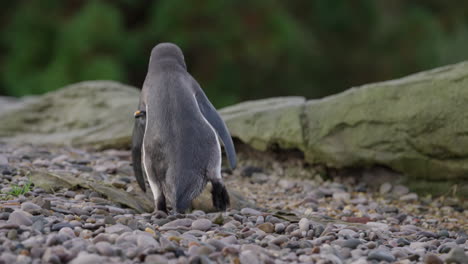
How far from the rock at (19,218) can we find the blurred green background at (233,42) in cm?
531

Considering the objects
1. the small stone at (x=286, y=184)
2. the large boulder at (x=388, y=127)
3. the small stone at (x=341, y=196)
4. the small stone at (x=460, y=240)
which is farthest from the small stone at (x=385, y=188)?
the small stone at (x=460, y=240)

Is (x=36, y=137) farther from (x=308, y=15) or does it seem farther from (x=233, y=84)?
(x=308, y=15)

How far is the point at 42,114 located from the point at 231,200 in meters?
2.73

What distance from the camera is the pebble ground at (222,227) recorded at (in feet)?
6.96

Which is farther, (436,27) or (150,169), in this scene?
(436,27)

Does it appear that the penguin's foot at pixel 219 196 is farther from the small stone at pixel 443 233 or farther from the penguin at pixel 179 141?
the small stone at pixel 443 233

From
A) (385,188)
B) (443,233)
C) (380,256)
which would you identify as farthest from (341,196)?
(380,256)

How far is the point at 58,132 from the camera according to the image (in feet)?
Answer: 17.2

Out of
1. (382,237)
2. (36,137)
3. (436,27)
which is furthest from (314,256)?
(436,27)

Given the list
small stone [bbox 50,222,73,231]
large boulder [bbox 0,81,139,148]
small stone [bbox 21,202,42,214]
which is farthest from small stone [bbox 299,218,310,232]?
large boulder [bbox 0,81,139,148]

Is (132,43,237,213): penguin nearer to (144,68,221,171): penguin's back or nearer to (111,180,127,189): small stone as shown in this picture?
(144,68,221,171): penguin's back

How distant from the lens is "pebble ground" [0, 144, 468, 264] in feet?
6.96

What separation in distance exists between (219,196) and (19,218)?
937 mm

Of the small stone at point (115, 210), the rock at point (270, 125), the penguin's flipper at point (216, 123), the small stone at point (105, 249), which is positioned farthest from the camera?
the rock at point (270, 125)
